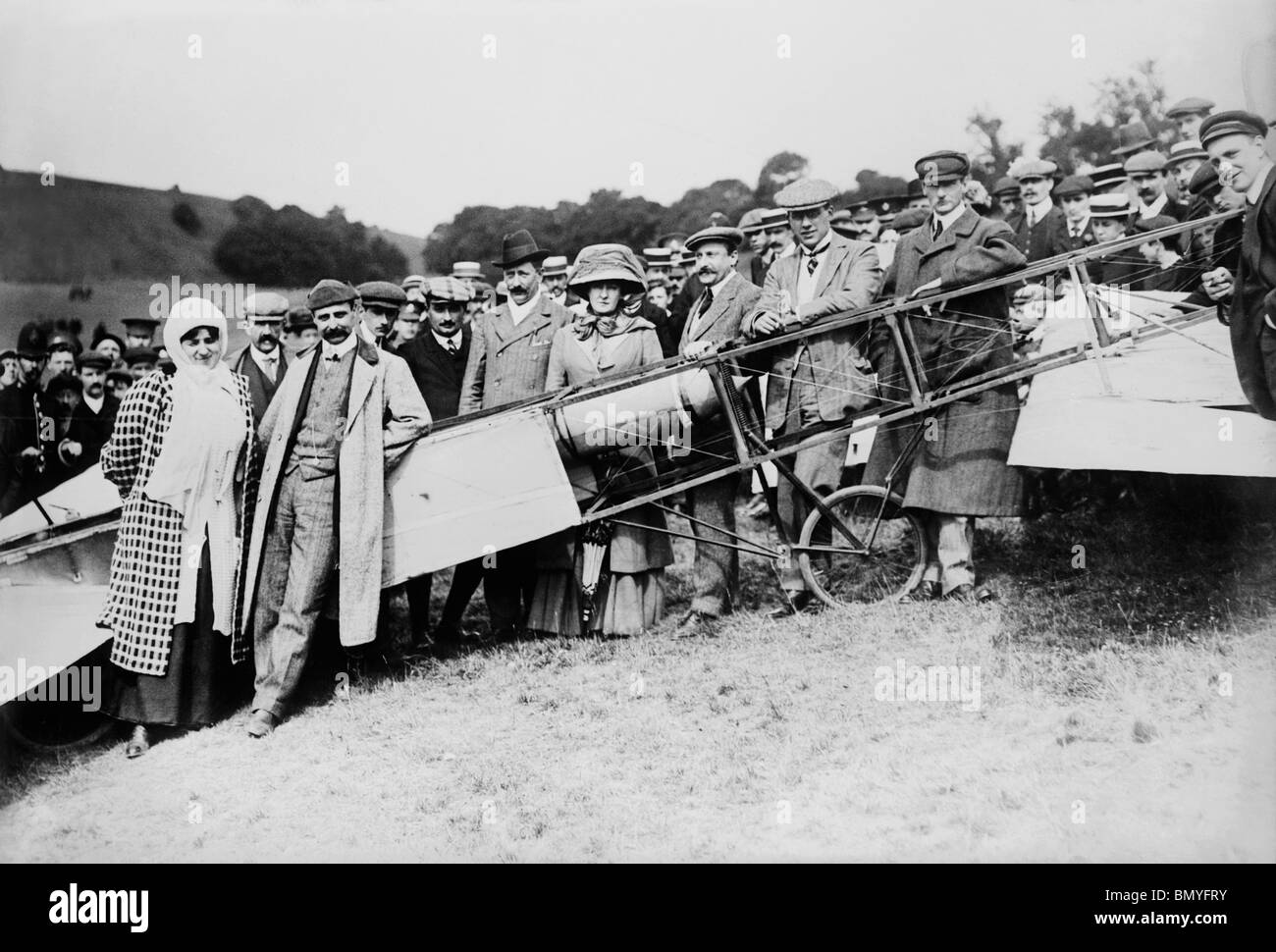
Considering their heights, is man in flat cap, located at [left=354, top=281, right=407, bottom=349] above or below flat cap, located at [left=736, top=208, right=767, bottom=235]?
below

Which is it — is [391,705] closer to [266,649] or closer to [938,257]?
[266,649]

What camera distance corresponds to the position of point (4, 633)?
510 centimetres

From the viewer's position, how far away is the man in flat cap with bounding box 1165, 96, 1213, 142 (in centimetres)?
507

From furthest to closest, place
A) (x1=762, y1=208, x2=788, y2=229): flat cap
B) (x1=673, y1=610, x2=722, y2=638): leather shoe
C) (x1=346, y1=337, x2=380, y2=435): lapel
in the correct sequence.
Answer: (x1=762, y1=208, x2=788, y2=229): flat cap < (x1=673, y1=610, x2=722, y2=638): leather shoe < (x1=346, y1=337, x2=380, y2=435): lapel

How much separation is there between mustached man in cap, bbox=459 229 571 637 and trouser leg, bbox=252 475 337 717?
783 mm

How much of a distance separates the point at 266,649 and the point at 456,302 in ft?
A: 5.95

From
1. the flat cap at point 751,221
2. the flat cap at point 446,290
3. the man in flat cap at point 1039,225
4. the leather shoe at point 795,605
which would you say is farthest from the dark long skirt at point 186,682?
the man in flat cap at point 1039,225

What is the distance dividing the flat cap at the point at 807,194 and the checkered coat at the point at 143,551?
2715 mm

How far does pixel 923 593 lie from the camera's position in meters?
5.20

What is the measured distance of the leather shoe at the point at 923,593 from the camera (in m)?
5.18

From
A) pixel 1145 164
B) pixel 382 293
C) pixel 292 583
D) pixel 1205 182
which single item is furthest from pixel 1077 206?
pixel 292 583

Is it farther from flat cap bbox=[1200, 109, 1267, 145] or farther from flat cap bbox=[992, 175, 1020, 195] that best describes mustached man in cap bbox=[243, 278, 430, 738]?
flat cap bbox=[1200, 109, 1267, 145]

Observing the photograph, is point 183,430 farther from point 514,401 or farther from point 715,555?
point 715,555

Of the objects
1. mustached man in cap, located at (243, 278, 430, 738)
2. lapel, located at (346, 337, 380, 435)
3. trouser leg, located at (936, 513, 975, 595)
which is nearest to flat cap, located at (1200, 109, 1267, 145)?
trouser leg, located at (936, 513, 975, 595)
